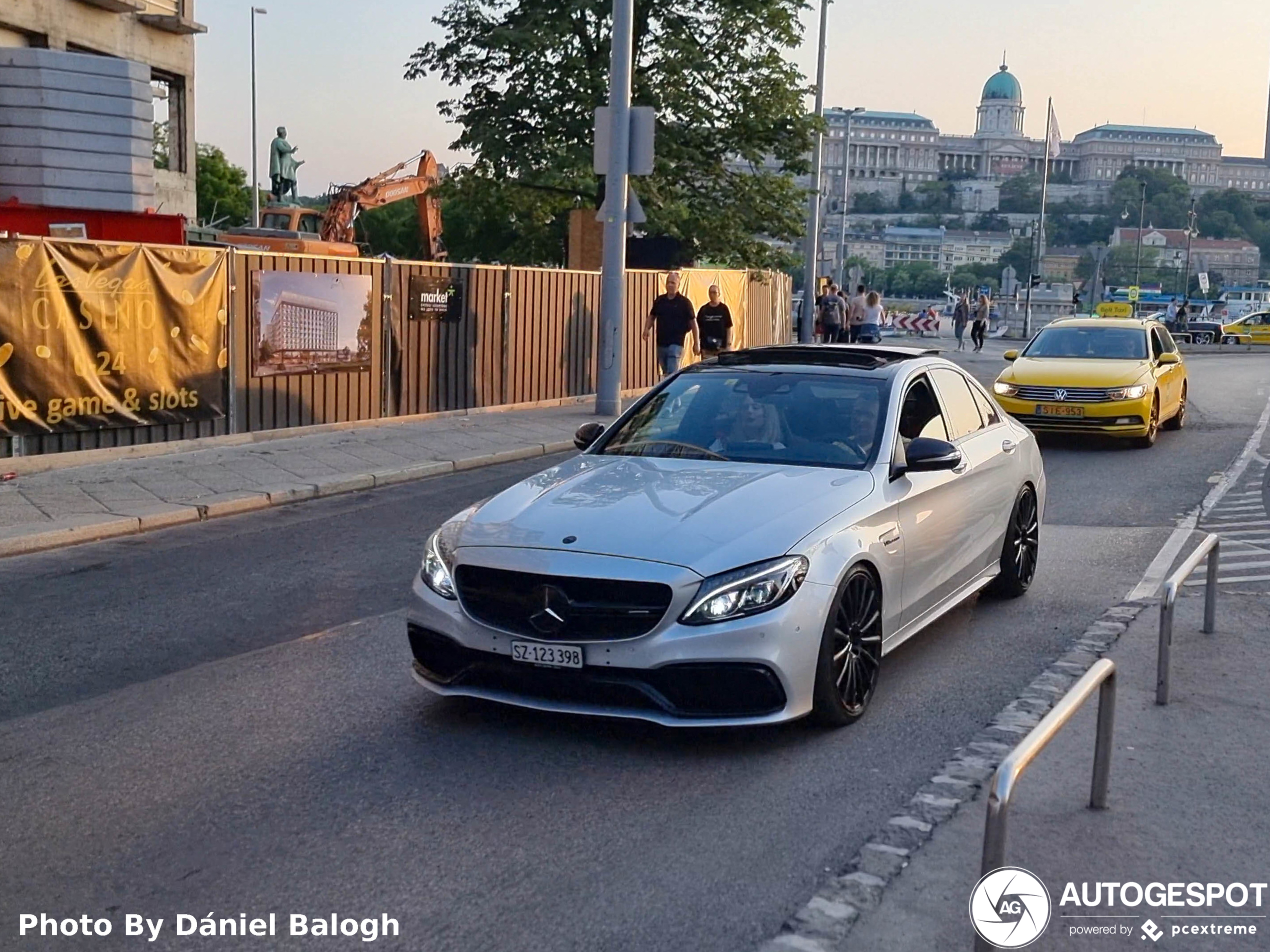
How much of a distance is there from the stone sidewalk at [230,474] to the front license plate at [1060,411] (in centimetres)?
554

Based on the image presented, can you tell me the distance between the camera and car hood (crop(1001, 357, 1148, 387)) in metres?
17.2

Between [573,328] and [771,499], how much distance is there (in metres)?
16.2

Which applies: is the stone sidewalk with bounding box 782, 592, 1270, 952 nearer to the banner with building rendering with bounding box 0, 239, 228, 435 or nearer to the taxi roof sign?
the banner with building rendering with bounding box 0, 239, 228, 435

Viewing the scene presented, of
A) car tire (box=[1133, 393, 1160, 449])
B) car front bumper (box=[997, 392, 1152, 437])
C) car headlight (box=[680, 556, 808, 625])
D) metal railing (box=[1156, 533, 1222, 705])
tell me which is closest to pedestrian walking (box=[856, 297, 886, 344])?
car tire (box=[1133, 393, 1160, 449])

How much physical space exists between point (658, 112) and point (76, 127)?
15.9 metres

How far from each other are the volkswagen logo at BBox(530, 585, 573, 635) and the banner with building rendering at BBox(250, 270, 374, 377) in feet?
35.0

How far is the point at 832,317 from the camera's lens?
3130 centimetres

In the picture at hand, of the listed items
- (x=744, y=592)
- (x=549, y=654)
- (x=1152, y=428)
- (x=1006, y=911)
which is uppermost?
(x=744, y=592)

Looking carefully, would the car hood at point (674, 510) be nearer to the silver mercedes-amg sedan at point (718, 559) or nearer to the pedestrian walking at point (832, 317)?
the silver mercedes-amg sedan at point (718, 559)

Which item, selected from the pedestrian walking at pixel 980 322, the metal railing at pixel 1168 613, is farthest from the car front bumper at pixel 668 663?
the pedestrian walking at pixel 980 322

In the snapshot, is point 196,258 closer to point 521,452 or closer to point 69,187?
point 521,452

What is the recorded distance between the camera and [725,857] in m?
4.61

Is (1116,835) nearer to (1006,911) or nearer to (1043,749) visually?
(1043,749)

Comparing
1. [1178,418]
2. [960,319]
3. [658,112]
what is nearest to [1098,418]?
[1178,418]
